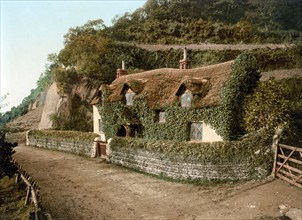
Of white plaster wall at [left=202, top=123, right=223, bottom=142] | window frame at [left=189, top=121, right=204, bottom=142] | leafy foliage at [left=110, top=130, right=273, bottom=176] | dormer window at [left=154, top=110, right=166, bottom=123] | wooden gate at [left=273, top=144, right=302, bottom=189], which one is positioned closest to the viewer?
wooden gate at [left=273, top=144, right=302, bottom=189]

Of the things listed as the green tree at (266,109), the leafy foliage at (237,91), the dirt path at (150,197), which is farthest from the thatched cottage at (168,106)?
the dirt path at (150,197)

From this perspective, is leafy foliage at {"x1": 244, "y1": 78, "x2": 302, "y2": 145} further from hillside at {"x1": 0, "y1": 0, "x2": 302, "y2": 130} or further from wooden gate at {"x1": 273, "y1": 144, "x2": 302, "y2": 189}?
hillside at {"x1": 0, "y1": 0, "x2": 302, "y2": 130}

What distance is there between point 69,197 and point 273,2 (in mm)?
66376

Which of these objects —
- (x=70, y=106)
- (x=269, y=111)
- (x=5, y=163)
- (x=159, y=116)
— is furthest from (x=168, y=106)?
(x=70, y=106)

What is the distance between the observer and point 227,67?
891 inches

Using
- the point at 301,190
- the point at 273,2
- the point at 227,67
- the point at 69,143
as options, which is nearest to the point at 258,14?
the point at 273,2

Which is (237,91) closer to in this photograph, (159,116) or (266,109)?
(266,109)

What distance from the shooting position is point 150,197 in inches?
590

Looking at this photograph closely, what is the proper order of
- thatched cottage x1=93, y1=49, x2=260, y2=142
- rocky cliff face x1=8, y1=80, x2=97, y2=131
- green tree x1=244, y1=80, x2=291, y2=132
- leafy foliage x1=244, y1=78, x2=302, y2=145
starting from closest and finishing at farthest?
leafy foliage x1=244, y1=78, x2=302, y2=145, green tree x1=244, y1=80, x2=291, y2=132, thatched cottage x1=93, y1=49, x2=260, y2=142, rocky cliff face x1=8, y1=80, x2=97, y2=131

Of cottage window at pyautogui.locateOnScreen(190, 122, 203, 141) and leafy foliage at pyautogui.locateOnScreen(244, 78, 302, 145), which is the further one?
cottage window at pyautogui.locateOnScreen(190, 122, 203, 141)

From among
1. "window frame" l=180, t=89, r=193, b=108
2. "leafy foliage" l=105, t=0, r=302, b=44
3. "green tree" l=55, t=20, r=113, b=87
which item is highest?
"leafy foliage" l=105, t=0, r=302, b=44

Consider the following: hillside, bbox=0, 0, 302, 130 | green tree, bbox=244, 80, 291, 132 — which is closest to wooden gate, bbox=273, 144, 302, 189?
green tree, bbox=244, 80, 291, 132

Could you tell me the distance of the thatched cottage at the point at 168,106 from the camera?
21.3 m

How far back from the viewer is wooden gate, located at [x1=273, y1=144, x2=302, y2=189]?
14137 mm
